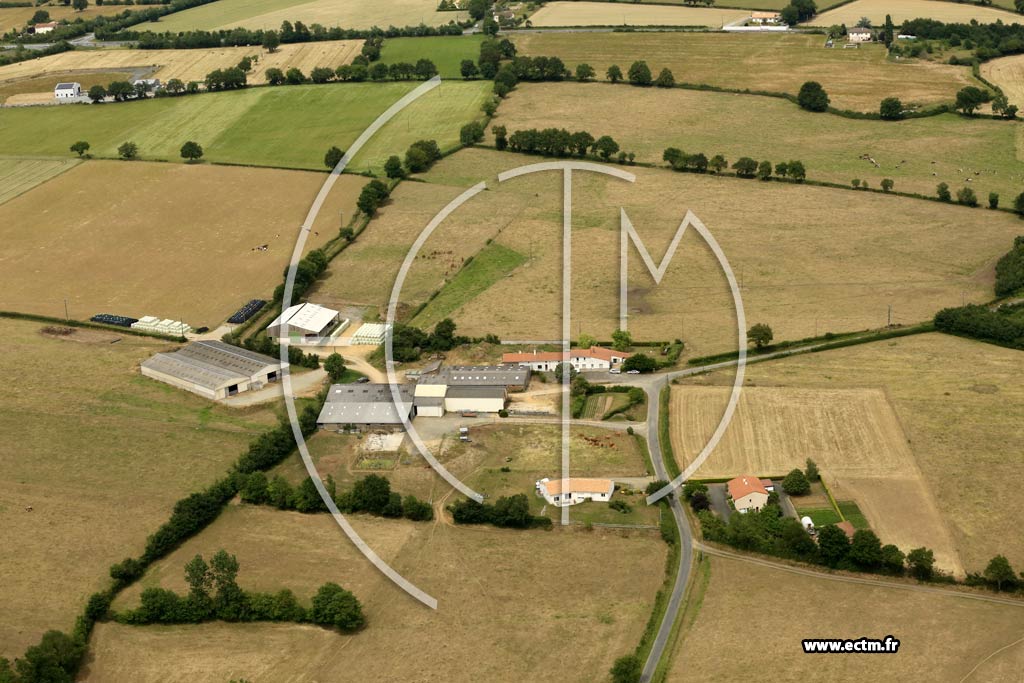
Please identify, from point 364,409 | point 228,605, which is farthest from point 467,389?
point 228,605

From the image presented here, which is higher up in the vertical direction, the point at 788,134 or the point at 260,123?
the point at 260,123

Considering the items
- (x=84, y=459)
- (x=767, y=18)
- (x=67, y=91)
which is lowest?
(x=84, y=459)

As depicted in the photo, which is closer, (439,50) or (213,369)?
Answer: (213,369)

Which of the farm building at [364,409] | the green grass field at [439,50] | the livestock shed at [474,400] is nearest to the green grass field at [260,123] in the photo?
the green grass field at [439,50]

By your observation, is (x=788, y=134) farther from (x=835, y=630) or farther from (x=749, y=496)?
(x=835, y=630)

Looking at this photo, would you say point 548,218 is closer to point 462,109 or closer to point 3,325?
point 462,109

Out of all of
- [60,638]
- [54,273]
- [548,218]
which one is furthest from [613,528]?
[54,273]
